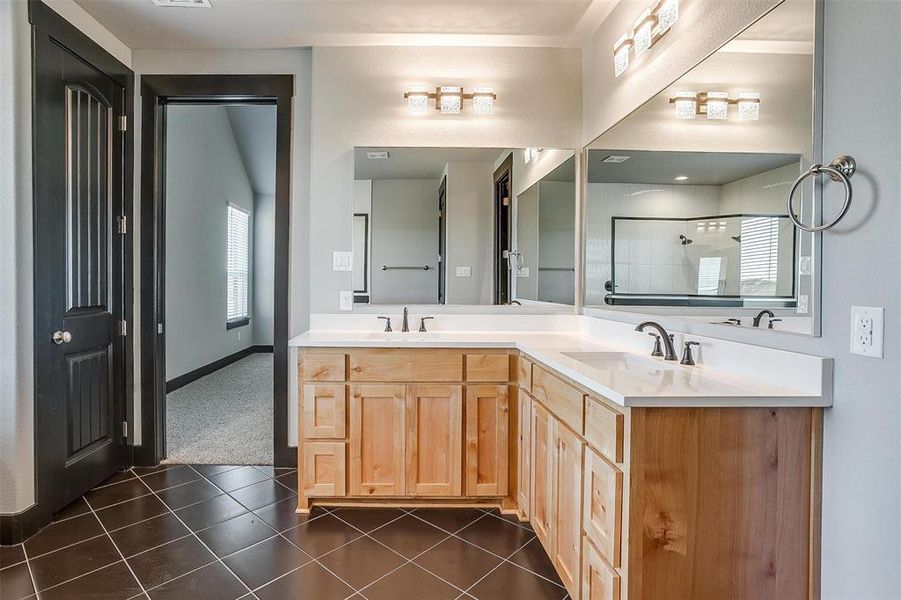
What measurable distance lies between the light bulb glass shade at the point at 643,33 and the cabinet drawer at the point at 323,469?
2.33 meters

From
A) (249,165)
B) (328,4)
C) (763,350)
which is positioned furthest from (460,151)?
(249,165)

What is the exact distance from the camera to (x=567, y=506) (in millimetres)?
1697

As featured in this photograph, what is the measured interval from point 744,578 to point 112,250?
10.8ft

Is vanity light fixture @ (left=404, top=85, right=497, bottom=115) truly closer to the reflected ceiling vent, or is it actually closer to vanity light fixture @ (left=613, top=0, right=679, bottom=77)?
vanity light fixture @ (left=613, top=0, right=679, bottom=77)

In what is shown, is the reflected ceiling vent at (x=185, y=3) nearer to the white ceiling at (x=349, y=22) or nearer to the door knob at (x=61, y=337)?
the white ceiling at (x=349, y=22)

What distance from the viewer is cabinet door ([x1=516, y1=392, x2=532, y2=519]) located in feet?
7.11

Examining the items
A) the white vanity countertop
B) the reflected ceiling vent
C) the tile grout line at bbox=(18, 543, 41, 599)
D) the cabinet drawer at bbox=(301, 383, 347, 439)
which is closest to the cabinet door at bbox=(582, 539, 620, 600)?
the white vanity countertop

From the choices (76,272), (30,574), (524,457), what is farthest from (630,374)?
(76,272)

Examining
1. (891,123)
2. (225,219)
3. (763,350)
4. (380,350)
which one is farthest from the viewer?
(225,219)

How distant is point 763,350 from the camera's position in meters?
1.47

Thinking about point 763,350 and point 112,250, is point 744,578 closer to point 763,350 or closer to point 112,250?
point 763,350

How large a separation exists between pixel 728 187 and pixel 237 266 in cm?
659

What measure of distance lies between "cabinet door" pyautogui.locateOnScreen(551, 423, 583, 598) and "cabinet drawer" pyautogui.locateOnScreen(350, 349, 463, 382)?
2.34 feet

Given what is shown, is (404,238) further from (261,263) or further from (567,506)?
(261,263)
